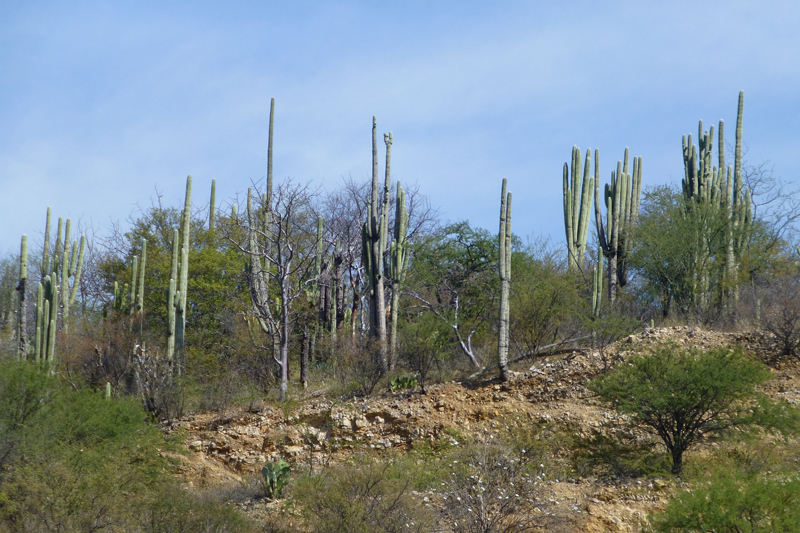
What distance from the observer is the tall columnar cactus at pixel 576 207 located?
19.8 metres

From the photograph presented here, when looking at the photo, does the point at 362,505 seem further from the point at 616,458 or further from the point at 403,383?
the point at 403,383

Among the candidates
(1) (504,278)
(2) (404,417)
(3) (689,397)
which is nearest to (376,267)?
(1) (504,278)

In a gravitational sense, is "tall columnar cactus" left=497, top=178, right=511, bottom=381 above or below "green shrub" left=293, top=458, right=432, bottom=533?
above

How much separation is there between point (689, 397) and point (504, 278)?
183 inches

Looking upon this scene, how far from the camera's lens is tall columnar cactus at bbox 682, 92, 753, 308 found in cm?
1906

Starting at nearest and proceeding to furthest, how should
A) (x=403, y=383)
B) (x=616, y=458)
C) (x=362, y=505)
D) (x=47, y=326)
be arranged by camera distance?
(x=362, y=505) < (x=616, y=458) < (x=403, y=383) < (x=47, y=326)

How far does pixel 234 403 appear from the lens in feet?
51.8

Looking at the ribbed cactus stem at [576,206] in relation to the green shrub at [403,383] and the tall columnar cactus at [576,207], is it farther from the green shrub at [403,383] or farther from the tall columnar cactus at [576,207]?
the green shrub at [403,383]

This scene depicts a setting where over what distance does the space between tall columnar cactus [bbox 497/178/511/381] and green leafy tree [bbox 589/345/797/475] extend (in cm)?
273

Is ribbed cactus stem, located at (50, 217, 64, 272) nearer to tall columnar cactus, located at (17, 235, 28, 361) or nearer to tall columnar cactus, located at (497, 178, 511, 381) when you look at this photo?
tall columnar cactus, located at (17, 235, 28, 361)

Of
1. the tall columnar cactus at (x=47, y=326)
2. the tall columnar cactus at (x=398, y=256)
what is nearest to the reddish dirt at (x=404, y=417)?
the tall columnar cactus at (x=398, y=256)

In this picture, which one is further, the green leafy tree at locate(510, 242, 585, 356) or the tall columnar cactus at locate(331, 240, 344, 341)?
the tall columnar cactus at locate(331, 240, 344, 341)

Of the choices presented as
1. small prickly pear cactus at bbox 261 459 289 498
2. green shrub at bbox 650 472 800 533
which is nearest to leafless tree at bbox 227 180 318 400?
small prickly pear cactus at bbox 261 459 289 498

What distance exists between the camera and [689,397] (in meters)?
11.5
